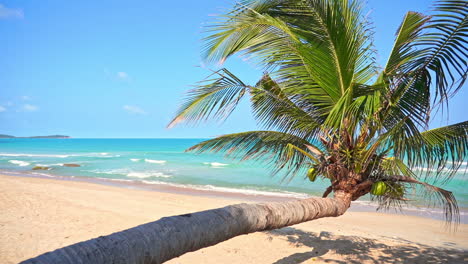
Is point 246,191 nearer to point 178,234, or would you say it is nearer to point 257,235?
point 257,235

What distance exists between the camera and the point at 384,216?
468 inches

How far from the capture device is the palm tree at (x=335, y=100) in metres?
3.53

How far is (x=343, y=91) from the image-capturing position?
164 inches

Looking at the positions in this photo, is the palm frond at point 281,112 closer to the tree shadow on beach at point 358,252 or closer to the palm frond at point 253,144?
the palm frond at point 253,144

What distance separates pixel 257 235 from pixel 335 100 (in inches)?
157

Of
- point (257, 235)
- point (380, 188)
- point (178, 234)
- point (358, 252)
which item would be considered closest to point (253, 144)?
point (380, 188)

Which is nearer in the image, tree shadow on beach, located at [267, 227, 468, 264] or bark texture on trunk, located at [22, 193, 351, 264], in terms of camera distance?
bark texture on trunk, located at [22, 193, 351, 264]

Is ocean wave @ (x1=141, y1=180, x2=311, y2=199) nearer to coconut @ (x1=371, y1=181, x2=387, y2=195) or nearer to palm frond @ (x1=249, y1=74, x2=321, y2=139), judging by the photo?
palm frond @ (x1=249, y1=74, x2=321, y2=139)

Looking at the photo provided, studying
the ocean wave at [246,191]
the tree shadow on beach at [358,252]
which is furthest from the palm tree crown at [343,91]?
the ocean wave at [246,191]

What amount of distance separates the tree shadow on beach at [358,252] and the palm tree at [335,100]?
2.02 meters

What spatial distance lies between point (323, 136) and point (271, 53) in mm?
1317

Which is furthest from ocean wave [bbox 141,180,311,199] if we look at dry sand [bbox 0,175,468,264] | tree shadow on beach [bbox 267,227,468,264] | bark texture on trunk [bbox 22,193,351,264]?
bark texture on trunk [bbox 22,193,351,264]

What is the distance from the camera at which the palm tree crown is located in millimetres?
3670

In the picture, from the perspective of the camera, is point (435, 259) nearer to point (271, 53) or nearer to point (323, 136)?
point (323, 136)
